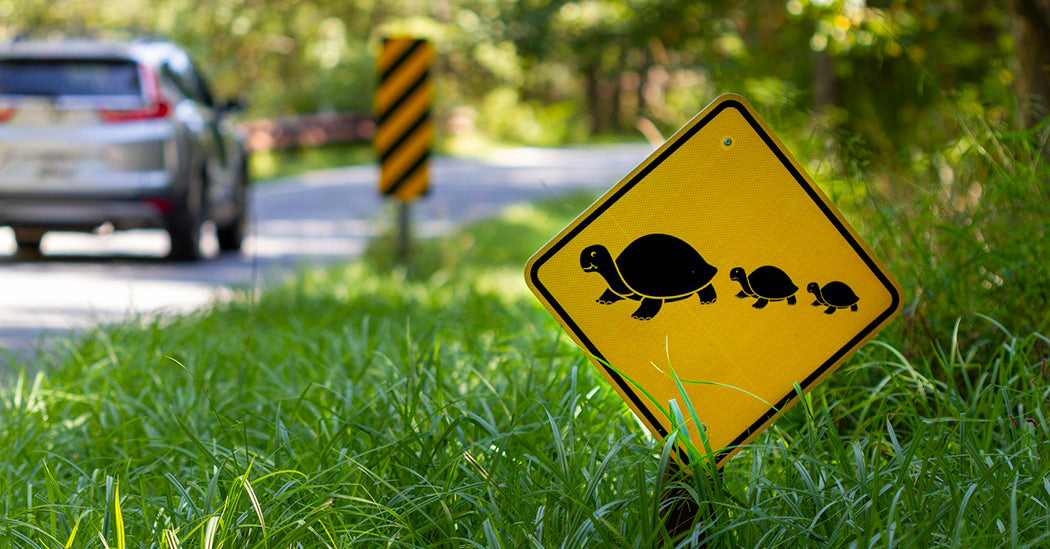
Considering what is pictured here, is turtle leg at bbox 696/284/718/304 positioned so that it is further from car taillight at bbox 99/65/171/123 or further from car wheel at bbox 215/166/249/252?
car wheel at bbox 215/166/249/252

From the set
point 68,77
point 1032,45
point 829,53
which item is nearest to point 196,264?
point 68,77

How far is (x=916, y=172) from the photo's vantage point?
4695 mm

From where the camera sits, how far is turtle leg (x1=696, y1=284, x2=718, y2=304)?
2404mm

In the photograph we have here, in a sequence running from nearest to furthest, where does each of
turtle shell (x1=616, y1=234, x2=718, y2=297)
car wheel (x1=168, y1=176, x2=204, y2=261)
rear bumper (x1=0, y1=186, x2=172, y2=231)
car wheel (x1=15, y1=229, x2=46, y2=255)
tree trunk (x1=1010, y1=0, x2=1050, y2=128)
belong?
turtle shell (x1=616, y1=234, x2=718, y2=297) → tree trunk (x1=1010, y1=0, x2=1050, y2=128) → rear bumper (x1=0, y1=186, x2=172, y2=231) → car wheel (x1=168, y1=176, x2=204, y2=261) → car wheel (x1=15, y1=229, x2=46, y2=255)

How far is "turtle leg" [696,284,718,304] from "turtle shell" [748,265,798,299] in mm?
70

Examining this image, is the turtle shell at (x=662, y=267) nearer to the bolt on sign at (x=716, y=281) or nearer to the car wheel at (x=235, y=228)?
the bolt on sign at (x=716, y=281)

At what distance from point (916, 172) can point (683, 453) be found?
8.51 ft

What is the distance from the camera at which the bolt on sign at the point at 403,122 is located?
9055 mm

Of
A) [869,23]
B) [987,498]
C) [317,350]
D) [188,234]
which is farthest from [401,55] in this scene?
[987,498]

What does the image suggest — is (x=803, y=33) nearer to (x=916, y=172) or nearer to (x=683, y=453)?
(x=916, y=172)

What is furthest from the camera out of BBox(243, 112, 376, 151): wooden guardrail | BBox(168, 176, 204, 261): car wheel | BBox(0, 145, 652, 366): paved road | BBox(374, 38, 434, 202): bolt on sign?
BBox(243, 112, 376, 151): wooden guardrail

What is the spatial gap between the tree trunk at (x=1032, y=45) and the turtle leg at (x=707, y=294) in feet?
10.0

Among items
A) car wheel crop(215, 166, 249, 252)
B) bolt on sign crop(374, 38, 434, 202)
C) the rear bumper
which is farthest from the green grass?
car wheel crop(215, 166, 249, 252)

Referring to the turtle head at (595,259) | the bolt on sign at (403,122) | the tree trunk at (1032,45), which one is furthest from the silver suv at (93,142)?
the turtle head at (595,259)
